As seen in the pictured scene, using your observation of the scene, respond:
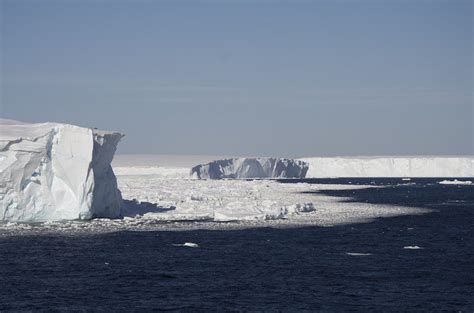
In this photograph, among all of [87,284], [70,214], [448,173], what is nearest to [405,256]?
[87,284]

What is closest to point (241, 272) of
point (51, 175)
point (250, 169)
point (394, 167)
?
point (51, 175)

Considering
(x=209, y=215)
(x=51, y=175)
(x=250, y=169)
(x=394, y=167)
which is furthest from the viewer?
(x=394, y=167)

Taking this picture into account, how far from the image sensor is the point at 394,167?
127062mm

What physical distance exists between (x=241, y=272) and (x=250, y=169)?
86467 mm

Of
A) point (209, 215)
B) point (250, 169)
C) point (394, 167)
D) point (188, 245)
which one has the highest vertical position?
point (394, 167)

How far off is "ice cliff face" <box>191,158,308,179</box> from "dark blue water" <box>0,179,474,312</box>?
220 ft

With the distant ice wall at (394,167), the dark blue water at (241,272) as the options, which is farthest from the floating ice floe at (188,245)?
the distant ice wall at (394,167)

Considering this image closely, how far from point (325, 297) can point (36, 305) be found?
6594 millimetres

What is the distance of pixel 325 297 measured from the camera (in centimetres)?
1822

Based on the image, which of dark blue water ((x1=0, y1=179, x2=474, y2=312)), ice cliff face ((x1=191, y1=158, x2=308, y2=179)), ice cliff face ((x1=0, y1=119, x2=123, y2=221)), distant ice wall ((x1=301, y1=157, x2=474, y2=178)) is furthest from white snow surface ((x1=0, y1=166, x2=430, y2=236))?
distant ice wall ((x1=301, y1=157, x2=474, y2=178))

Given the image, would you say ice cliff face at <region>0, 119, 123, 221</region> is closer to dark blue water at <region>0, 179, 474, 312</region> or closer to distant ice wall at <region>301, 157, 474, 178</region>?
dark blue water at <region>0, 179, 474, 312</region>

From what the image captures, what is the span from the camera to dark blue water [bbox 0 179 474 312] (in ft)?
57.9

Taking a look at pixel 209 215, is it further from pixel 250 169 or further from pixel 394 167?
pixel 394 167

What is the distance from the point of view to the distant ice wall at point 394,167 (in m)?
123
